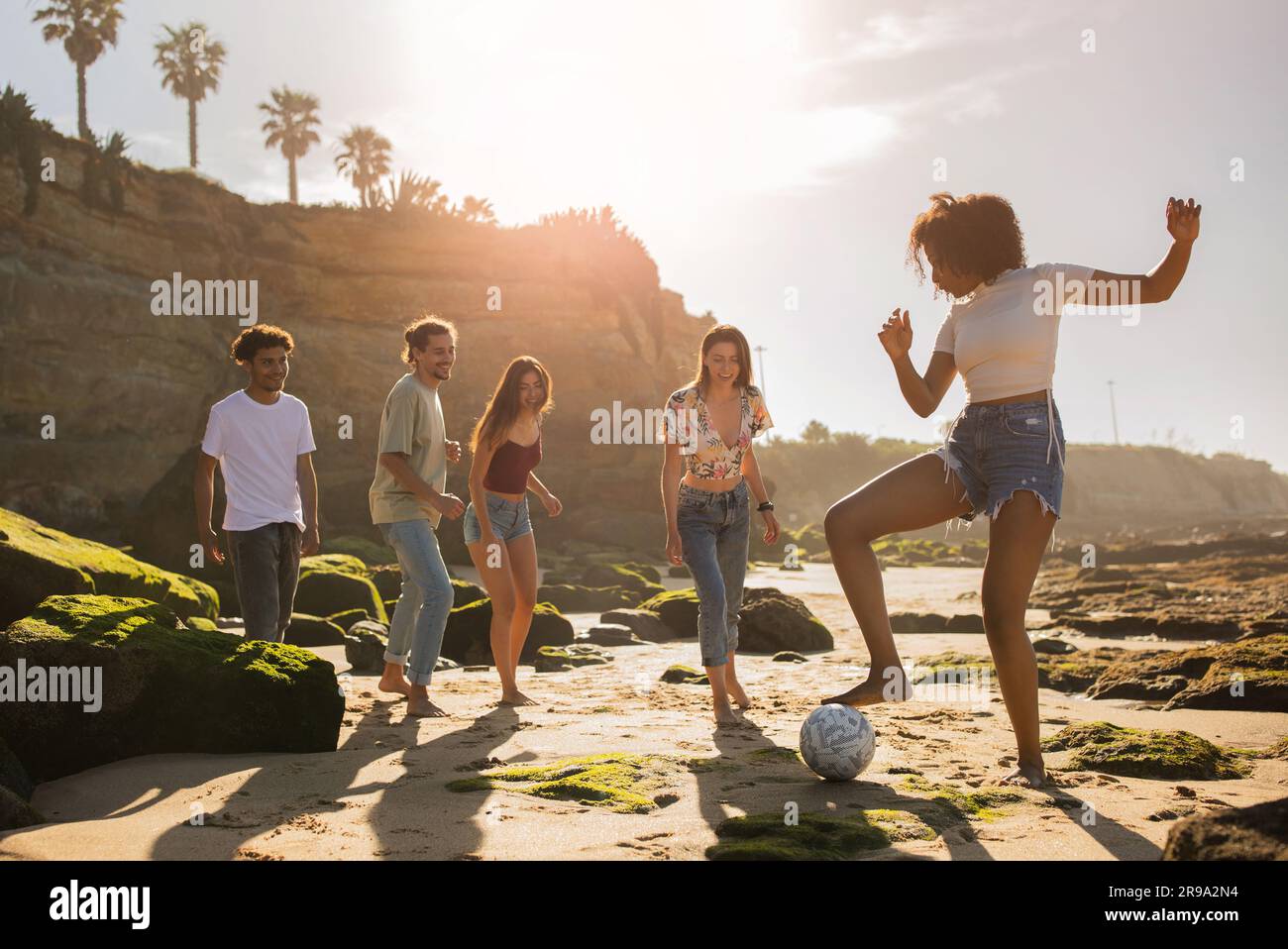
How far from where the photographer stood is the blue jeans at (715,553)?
6324mm

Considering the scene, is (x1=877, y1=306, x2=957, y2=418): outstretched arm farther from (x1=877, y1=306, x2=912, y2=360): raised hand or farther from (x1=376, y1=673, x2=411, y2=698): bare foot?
(x1=376, y1=673, x2=411, y2=698): bare foot

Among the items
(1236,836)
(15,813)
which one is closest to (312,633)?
(15,813)

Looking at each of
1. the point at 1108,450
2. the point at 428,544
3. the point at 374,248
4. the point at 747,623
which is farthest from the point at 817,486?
the point at 428,544

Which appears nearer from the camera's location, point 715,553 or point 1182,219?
point 1182,219

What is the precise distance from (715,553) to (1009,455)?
2.57 meters

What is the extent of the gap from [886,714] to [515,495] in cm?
278

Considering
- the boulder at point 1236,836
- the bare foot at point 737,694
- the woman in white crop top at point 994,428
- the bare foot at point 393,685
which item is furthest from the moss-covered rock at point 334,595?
the boulder at point 1236,836

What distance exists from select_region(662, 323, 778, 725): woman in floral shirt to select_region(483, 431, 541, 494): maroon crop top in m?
1.17

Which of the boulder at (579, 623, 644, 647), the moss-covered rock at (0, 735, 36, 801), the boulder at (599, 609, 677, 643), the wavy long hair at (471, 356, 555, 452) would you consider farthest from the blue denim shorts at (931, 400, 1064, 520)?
the boulder at (599, 609, 677, 643)

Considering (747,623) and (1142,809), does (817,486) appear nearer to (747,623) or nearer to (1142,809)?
(747,623)

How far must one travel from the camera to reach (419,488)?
21.4 feet

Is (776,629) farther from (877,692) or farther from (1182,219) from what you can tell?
(1182,219)
